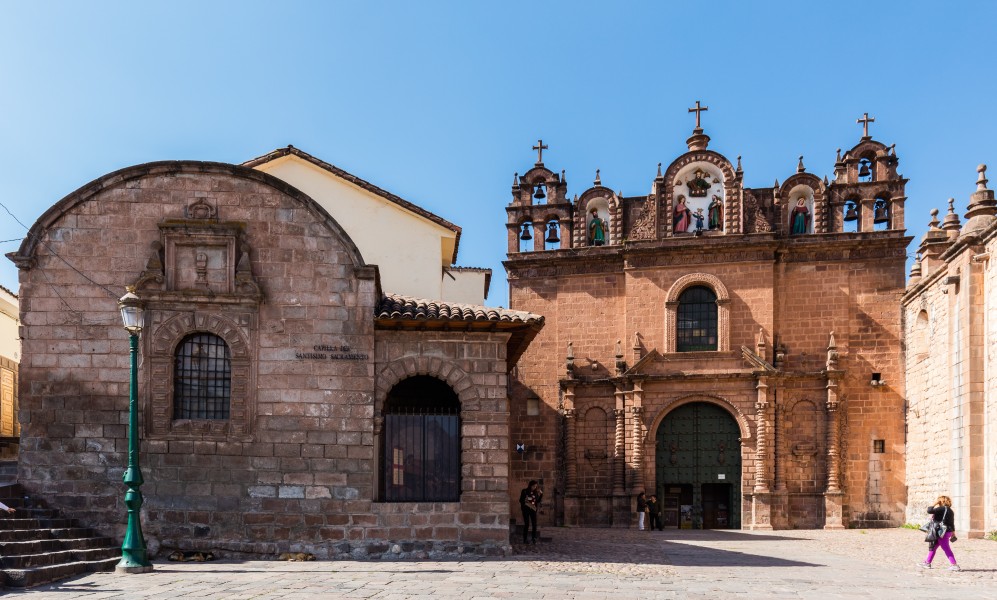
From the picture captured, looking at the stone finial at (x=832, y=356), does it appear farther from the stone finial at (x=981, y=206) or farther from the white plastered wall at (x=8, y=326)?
the white plastered wall at (x=8, y=326)

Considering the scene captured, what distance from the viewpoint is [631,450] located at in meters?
30.0

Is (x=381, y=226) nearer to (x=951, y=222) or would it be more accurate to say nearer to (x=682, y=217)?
(x=682, y=217)

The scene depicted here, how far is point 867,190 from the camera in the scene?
30.5 meters

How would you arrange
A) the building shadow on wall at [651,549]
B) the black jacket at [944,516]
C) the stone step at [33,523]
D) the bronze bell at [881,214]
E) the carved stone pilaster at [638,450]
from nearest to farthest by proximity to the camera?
the stone step at [33,523] → the black jacket at [944,516] → the building shadow on wall at [651,549] → the carved stone pilaster at [638,450] → the bronze bell at [881,214]

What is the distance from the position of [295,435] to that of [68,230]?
5.39m

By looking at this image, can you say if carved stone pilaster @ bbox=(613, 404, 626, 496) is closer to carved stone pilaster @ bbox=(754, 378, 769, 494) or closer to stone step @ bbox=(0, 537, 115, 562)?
carved stone pilaster @ bbox=(754, 378, 769, 494)

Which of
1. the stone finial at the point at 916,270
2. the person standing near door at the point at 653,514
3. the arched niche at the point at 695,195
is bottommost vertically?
the person standing near door at the point at 653,514

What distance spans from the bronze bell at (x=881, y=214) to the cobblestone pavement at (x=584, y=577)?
13573mm

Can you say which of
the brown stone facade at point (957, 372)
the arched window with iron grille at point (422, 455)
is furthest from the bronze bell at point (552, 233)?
the arched window with iron grille at point (422, 455)

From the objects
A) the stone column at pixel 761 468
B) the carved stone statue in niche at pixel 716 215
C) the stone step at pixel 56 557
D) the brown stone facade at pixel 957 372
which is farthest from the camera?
the carved stone statue in niche at pixel 716 215

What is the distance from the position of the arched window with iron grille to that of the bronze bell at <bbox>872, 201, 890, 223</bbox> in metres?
19.7

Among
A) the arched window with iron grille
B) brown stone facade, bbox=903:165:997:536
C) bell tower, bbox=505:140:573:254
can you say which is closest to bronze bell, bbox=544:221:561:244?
bell tower, bbox=505:140:573:254

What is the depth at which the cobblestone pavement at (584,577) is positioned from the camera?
1170cm

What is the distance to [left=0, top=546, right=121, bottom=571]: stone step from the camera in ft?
41.4
